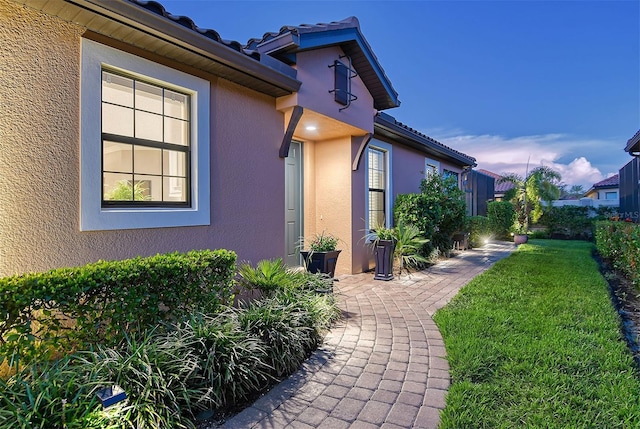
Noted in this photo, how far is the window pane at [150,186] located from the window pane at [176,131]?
2.03 feet

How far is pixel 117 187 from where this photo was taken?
4.01 meters

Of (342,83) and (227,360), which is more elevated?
(342,83)

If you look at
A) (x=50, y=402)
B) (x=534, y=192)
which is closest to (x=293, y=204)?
(x=50, y=402)

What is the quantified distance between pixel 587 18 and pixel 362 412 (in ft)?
43.0

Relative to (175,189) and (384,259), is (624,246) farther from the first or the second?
(175,189)

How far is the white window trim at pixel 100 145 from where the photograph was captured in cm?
339

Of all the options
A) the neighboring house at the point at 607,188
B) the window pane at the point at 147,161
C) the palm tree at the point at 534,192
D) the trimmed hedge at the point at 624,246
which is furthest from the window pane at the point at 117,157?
the neighboring house at the point at 607,188

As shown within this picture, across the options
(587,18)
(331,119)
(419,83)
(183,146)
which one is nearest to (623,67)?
(587,18)

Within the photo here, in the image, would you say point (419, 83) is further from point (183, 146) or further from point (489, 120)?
point (183, 146)

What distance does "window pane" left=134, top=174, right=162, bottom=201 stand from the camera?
4480 millimetres

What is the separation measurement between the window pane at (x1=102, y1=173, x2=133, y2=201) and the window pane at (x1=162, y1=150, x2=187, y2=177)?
0.58 meters

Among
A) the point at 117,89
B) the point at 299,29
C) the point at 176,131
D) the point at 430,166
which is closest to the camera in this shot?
the point at 117,89

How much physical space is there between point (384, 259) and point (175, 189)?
4.49 meters

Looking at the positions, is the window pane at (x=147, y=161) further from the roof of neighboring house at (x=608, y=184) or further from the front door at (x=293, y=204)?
the roof of neighboring house at (x=608, y=184)
